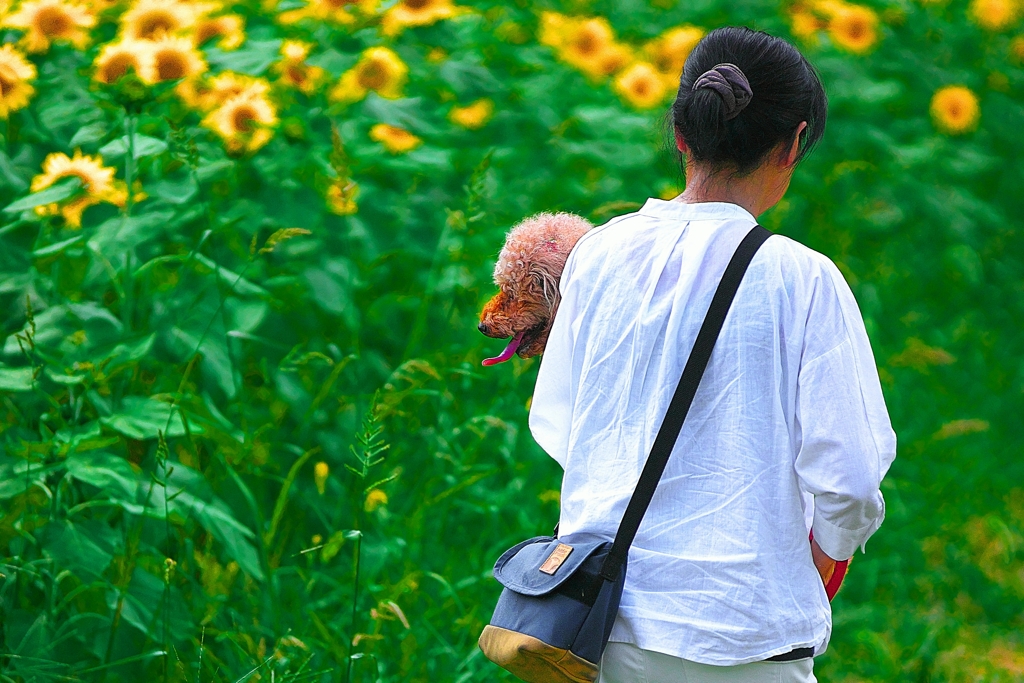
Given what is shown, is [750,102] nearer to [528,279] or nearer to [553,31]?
[528,279]

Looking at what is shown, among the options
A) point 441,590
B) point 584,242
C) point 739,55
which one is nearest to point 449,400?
point 441,590

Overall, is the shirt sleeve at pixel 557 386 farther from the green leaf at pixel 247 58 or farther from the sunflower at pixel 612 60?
the sunflower at pixel 612 60

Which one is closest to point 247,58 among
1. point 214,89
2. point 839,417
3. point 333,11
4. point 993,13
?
point 214,89

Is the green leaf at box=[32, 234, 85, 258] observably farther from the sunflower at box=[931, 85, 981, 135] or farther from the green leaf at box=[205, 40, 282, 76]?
the sunflower at box=[931, 85, 981, 135]

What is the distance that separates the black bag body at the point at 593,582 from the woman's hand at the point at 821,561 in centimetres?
26

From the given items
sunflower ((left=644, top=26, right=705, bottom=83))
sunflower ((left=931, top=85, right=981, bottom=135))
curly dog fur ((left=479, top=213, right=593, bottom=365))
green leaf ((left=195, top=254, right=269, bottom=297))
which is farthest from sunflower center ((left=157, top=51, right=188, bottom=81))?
sunflower ((left=931, top=85, right=981, bottom=135))

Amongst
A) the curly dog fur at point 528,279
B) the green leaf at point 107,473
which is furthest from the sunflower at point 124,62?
the curly dog fur at point 528,279

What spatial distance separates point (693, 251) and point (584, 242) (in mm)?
175

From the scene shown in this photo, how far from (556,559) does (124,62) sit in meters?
1.65

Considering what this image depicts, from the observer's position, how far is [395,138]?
9.53 feet

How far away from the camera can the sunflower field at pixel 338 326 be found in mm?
2199

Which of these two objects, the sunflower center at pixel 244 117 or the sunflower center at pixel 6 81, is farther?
the sunflower center at pixel 244 117

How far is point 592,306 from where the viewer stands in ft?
4.64

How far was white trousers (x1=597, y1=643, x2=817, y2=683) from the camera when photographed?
1.32 m
